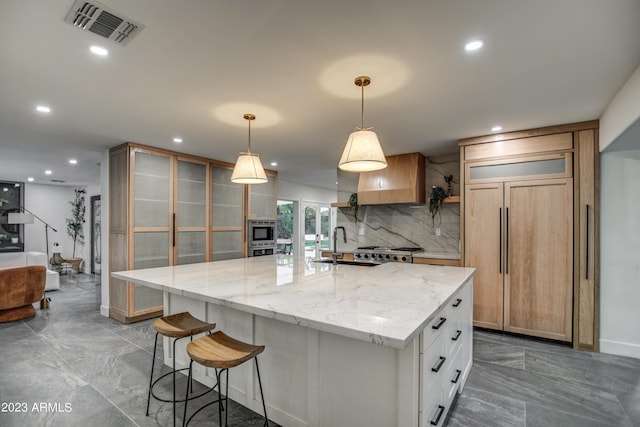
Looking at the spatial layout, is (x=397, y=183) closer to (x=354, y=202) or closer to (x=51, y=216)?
(x=354, y=202)

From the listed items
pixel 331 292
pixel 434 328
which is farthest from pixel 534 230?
pixel 331 292

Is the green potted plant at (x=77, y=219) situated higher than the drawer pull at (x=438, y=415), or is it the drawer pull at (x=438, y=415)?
the green potted plant at (x=77, y=219)

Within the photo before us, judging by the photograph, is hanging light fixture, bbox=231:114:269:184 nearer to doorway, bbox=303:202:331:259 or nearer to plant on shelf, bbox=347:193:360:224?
plant on shelf, bbox=347:193:360:224

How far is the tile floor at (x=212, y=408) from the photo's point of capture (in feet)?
6.88

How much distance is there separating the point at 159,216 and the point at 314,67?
3320mm

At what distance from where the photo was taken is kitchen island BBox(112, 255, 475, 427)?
1438mm

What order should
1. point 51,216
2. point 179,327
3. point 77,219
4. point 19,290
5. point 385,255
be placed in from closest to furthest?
point 179,327
point 19,290
point 385,255
point 51,216
point 77,219

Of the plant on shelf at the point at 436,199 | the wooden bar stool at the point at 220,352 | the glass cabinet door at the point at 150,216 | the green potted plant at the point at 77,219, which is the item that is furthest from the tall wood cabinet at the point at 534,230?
the green potted plant at the point at 77,219

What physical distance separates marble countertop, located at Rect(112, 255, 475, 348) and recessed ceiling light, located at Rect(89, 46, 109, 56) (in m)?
1.49

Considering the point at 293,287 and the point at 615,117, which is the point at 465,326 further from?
the point at 615,117

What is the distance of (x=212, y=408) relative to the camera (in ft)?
7.27

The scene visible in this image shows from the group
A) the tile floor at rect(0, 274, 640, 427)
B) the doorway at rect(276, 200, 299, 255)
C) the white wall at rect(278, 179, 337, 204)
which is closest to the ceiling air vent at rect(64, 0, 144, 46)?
the tile floor at rect(0, 274, 640, 427)

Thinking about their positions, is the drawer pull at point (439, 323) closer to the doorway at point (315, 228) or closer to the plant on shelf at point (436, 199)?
the plant on shelf at point (436, 199)

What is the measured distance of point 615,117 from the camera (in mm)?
2639
